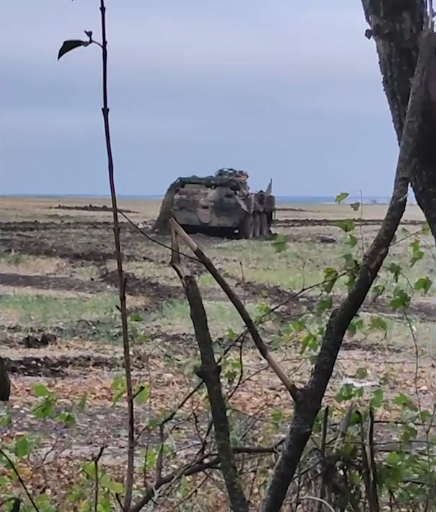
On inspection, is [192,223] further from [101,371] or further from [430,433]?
[430,433]

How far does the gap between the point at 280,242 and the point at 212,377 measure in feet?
1.78

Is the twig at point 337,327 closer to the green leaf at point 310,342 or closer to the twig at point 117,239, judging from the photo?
the twig at point 117,239

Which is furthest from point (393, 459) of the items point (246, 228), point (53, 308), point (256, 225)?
point (256, 225)

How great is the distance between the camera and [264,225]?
31.5 feet

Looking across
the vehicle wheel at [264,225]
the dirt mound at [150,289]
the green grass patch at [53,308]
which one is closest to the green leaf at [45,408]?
the green grass patch at [53,308]

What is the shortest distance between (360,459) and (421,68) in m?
0.39

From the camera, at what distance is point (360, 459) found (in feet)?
2.97

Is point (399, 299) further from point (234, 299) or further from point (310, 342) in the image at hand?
point (234, 299)

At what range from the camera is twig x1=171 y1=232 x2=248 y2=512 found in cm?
68

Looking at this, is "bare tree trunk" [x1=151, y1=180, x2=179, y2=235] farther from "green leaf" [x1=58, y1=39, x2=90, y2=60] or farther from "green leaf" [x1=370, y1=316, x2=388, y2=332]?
"green leaf" [x1=370, y1=316, x2=388, y2=332]

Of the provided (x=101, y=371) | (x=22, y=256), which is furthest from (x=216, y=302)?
(x=22, y=256)

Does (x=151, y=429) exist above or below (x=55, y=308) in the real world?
above

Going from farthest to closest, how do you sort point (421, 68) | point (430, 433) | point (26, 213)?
point (26, 213), point (430, 433), point (421, 68)

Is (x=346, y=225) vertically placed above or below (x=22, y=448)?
above
